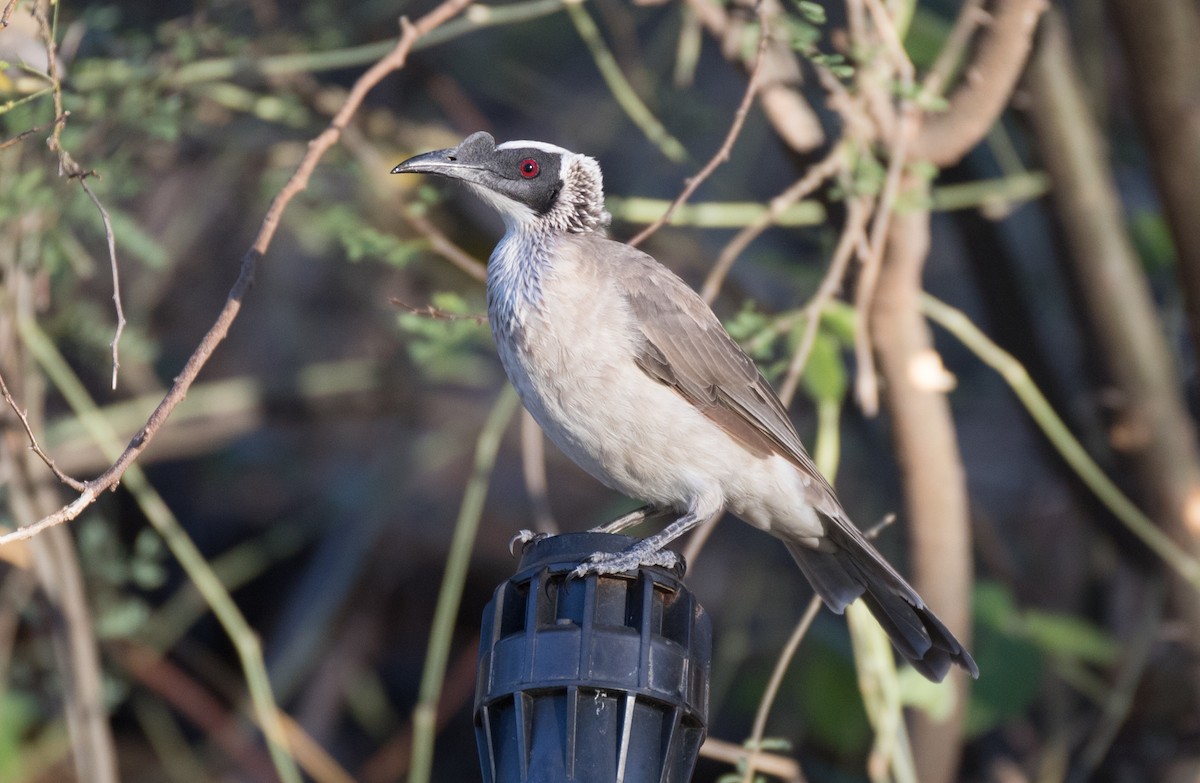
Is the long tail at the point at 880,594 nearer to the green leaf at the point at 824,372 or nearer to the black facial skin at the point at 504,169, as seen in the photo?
the green leaf at the point at 824,372

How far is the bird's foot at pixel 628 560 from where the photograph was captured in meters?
2.48

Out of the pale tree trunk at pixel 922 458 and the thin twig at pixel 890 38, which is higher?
the thin twig at pixel 890 38

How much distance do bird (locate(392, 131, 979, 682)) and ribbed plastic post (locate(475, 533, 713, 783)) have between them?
847mm

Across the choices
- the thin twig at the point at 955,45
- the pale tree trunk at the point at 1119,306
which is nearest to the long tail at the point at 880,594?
the thin twig at the point at 955,45

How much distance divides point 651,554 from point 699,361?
0.79 metres

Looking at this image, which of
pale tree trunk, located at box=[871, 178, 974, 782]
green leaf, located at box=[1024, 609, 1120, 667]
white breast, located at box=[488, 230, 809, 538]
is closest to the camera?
white breast, located at box=[488, 230, 809, 538]

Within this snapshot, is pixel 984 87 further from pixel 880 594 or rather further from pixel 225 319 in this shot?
pixel 225 319

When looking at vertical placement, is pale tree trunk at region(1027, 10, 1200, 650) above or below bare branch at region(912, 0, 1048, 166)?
below

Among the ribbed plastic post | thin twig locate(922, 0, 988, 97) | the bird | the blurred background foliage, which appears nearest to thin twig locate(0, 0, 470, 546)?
the bird

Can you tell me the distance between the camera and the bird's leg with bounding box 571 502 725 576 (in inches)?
98.7

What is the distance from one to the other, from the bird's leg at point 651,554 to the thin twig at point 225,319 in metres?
0.86

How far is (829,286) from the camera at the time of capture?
3906 millimetres

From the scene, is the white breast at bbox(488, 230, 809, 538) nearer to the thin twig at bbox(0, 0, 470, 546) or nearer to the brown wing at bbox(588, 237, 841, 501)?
the brown wing at bbox(588, 237, 841, 501)

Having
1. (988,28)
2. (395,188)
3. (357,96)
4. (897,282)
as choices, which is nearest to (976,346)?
(897,282)
